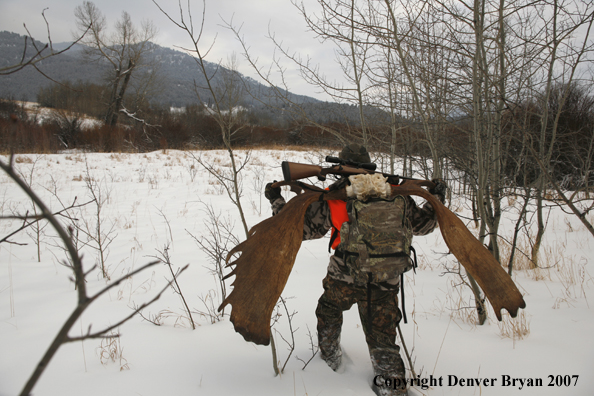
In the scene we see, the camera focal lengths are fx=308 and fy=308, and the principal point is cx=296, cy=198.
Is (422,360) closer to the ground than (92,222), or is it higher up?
→ closer to the ground

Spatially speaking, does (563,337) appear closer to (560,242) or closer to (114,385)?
(560,242)

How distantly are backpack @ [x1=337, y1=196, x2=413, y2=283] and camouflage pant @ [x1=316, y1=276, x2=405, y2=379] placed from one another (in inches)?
6.5

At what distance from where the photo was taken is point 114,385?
1.80m

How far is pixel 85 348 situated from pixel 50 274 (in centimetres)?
188

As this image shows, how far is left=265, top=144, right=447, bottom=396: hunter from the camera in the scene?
171 cm

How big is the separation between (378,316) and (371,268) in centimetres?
35

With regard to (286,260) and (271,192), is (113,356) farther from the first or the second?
(271,192)

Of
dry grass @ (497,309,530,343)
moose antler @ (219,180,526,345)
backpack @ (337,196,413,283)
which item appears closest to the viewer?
moose antler @ (219,180,526,345)

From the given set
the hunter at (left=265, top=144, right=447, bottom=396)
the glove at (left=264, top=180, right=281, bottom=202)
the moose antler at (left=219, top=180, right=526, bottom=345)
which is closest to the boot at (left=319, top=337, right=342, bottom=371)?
the hunter at (left=265, top=144, right=447, bottom=396)

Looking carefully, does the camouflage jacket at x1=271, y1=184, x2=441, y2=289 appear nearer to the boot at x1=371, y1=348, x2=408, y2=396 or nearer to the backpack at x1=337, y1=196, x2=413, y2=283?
the backpack at x1=337, y1=196, x2=413, y2=283

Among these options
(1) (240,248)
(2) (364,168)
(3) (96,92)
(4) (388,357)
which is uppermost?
(3) (96,92)

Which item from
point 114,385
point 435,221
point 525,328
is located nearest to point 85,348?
point 114,385

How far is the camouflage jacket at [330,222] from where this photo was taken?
1.87m

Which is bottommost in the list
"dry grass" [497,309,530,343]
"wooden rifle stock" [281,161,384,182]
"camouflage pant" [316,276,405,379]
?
"dry grass" [497,309,530,343]
